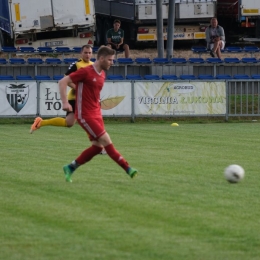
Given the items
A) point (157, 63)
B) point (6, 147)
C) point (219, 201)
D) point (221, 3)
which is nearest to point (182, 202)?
point (219, 201)

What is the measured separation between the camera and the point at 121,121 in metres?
26.6

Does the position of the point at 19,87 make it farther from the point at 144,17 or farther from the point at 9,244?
the point at 9,244

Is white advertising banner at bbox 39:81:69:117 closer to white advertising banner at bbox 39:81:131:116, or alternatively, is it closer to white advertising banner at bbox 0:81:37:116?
white advertising banner at bbox 39:81:131:116

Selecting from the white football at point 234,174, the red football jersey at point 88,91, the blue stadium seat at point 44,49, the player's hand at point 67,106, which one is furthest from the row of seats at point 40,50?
the player's hand at point 67,106

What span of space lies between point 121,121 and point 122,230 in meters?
18.5

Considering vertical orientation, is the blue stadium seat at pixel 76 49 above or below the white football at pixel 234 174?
below

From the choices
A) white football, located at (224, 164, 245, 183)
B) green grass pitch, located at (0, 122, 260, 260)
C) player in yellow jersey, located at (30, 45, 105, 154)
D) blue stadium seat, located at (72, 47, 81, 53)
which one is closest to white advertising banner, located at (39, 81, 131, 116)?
green grass pitch, located at (0, 122, 260, 260)

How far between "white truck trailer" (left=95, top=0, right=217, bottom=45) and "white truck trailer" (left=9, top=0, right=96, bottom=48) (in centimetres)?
272

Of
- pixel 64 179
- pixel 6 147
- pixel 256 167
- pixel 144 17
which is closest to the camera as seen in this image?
pixel 64 179

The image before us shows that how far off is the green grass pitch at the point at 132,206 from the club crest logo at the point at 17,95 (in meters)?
7.94

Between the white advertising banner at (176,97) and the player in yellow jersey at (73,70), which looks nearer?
the player in yellow jersey at (73,70)

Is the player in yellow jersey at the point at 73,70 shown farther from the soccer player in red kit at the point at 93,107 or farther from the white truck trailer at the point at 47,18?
the white truck trailer at the point at 47,18

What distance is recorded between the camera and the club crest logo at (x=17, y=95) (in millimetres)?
25031

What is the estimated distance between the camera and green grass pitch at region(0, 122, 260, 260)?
7348 mm
